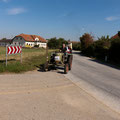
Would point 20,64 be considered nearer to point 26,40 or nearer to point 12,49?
point 12,49

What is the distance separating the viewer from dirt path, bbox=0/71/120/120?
300 centimetres

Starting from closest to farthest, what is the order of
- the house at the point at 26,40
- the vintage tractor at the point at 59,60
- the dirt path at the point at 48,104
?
1. the dirt path at the point at 48,104
2. the vintage tractor at the point at 59,60
3. the house at the point at 26,40

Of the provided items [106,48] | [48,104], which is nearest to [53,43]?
[106,48]

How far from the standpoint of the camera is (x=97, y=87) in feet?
17.6

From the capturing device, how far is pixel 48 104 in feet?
11.7

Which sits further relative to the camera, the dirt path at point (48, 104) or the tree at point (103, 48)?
the tree at point (103, 48)

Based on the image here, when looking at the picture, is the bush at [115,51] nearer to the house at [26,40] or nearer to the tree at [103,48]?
the tree at [103,48]

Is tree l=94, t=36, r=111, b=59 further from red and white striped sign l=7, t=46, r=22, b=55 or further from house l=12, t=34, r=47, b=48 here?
house l=12, t=34, r=47, b=48

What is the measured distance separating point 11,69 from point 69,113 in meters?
5.10

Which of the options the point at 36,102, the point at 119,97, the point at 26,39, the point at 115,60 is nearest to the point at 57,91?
the point at 36,102

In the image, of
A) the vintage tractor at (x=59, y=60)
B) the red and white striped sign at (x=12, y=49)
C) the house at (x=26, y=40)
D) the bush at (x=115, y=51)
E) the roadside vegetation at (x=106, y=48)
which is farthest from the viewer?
the house at (x=26, y=40)

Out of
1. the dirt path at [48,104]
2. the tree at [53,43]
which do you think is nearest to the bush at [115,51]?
the dirt path at [48,104]

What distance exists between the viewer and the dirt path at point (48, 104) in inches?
118

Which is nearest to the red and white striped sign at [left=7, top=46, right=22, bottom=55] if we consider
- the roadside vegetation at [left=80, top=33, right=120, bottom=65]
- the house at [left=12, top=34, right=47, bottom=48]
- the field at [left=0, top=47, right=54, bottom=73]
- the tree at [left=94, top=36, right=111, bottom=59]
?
the field at [left=0, top=47, right=54, bottom=73]
